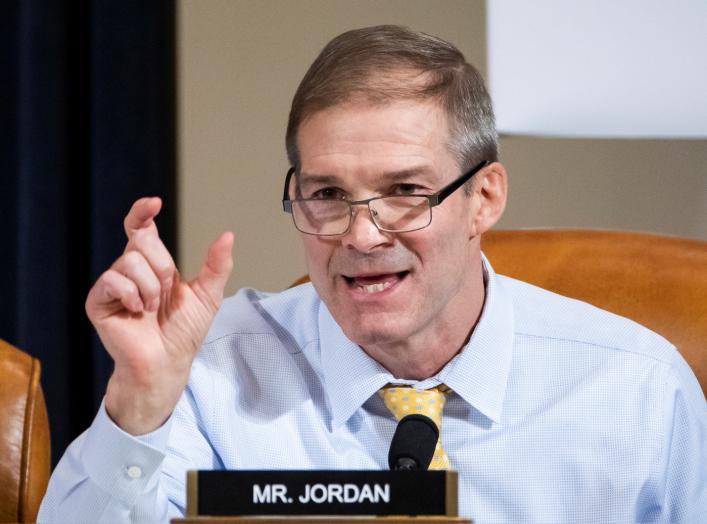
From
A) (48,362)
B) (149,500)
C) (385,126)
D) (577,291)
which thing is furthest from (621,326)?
(48,362)

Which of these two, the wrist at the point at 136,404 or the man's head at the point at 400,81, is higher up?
the man's head at the point at 400,81

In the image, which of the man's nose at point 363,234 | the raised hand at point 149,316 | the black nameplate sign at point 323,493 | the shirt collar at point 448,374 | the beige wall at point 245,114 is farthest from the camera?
the beige wall at point 245,114

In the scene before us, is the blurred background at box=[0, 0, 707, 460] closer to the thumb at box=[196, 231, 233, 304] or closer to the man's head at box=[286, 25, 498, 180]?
the man's head at box=[286, 25, 498, 180]

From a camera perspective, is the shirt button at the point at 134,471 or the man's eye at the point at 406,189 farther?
the man's eye at the point at 406,189

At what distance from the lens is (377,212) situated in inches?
55.0

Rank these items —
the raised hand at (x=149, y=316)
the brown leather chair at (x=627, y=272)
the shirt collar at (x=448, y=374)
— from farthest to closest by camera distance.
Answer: the brown leather chair at (x=627, y=272) < the shirt collar at (x=448, y=374) < the raised hand at (x=149, y=316)

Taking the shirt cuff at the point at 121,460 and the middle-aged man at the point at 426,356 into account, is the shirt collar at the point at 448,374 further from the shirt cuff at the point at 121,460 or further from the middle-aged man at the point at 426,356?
the shirt cuff at the point at 121,460

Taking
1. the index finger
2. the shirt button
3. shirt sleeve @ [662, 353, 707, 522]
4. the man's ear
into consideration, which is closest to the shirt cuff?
the shirt button

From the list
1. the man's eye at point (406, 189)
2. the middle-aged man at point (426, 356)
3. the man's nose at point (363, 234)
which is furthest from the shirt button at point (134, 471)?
the man's eye at point (406, 189)

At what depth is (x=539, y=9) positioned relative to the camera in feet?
7.61

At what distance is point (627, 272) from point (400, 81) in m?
0.56

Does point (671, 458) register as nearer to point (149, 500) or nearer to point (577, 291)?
point (577, 291)

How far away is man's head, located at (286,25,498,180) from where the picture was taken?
57.2 inches

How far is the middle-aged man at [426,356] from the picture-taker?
55.6 inches
